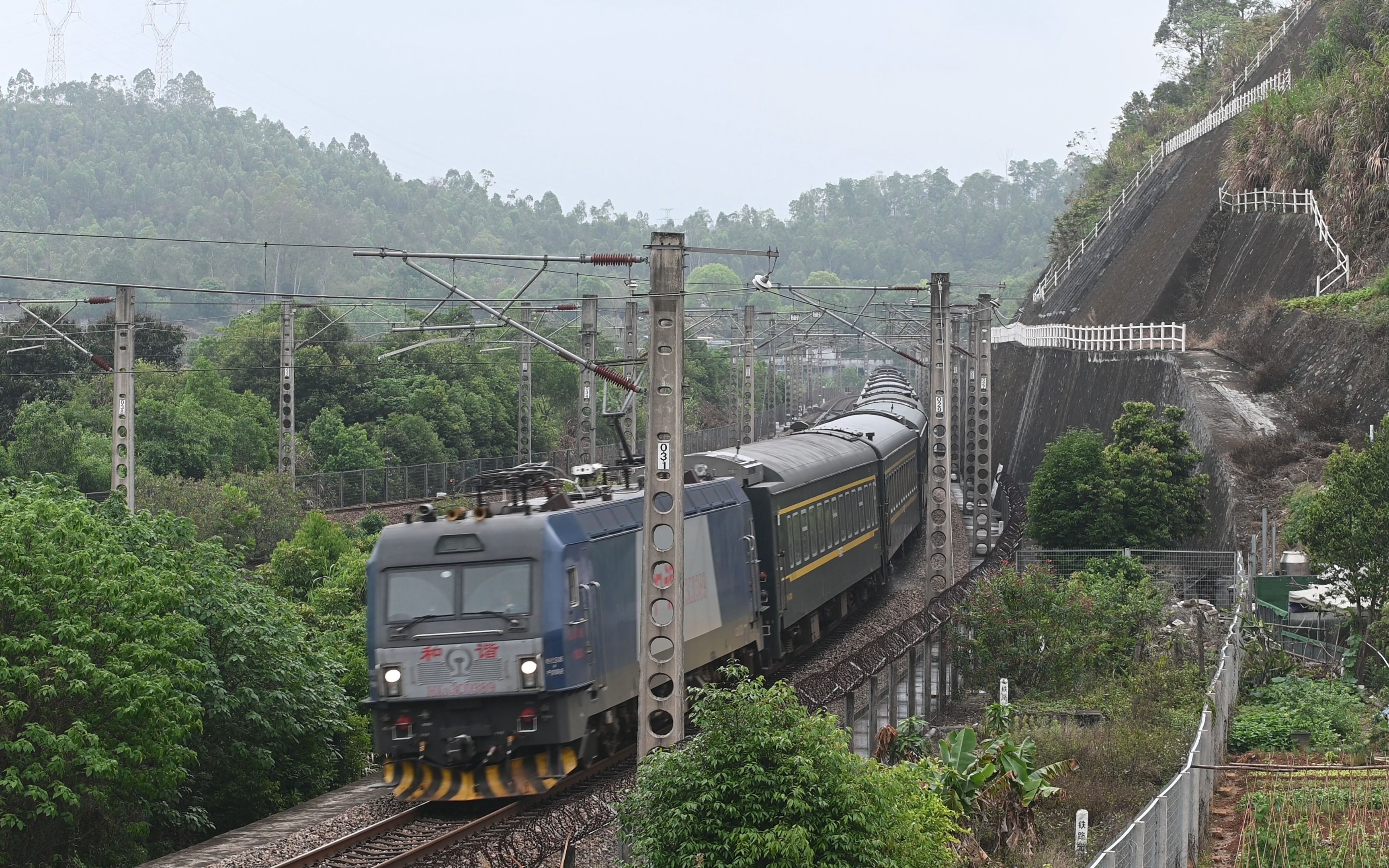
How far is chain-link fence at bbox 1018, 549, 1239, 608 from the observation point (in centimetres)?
2988

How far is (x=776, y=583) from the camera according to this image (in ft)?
71.5

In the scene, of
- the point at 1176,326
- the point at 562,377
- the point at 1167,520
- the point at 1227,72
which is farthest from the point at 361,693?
the point at 1227,72

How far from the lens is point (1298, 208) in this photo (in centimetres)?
4650

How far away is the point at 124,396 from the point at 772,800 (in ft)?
60.2

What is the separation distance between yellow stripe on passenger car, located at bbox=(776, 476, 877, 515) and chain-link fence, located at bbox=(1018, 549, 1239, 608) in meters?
3.68

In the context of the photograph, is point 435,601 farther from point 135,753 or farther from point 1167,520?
point 1167,520

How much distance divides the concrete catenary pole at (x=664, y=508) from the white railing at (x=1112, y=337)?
31.5 m

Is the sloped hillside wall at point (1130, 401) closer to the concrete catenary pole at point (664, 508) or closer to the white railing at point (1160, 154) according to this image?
the white railing at point (1160, 154)

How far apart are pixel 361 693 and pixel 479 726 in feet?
27.9

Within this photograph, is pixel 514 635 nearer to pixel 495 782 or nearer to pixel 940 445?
pixel 495 782

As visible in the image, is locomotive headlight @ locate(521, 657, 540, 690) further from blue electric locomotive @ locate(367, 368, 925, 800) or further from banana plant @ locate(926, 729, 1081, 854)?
banana plant @ locate(926, 729, 1081, 854)

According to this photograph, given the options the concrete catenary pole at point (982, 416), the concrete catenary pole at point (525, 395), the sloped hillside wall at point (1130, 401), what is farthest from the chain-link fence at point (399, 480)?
the sloped hillside wall at point (1130, 401)

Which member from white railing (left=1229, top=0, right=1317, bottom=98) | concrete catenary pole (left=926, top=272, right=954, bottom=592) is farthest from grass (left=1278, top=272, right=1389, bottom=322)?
white railing (left=1229, top=0, right=1317, bottom=98)

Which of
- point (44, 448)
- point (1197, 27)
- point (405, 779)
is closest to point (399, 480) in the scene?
point (44, 448)
